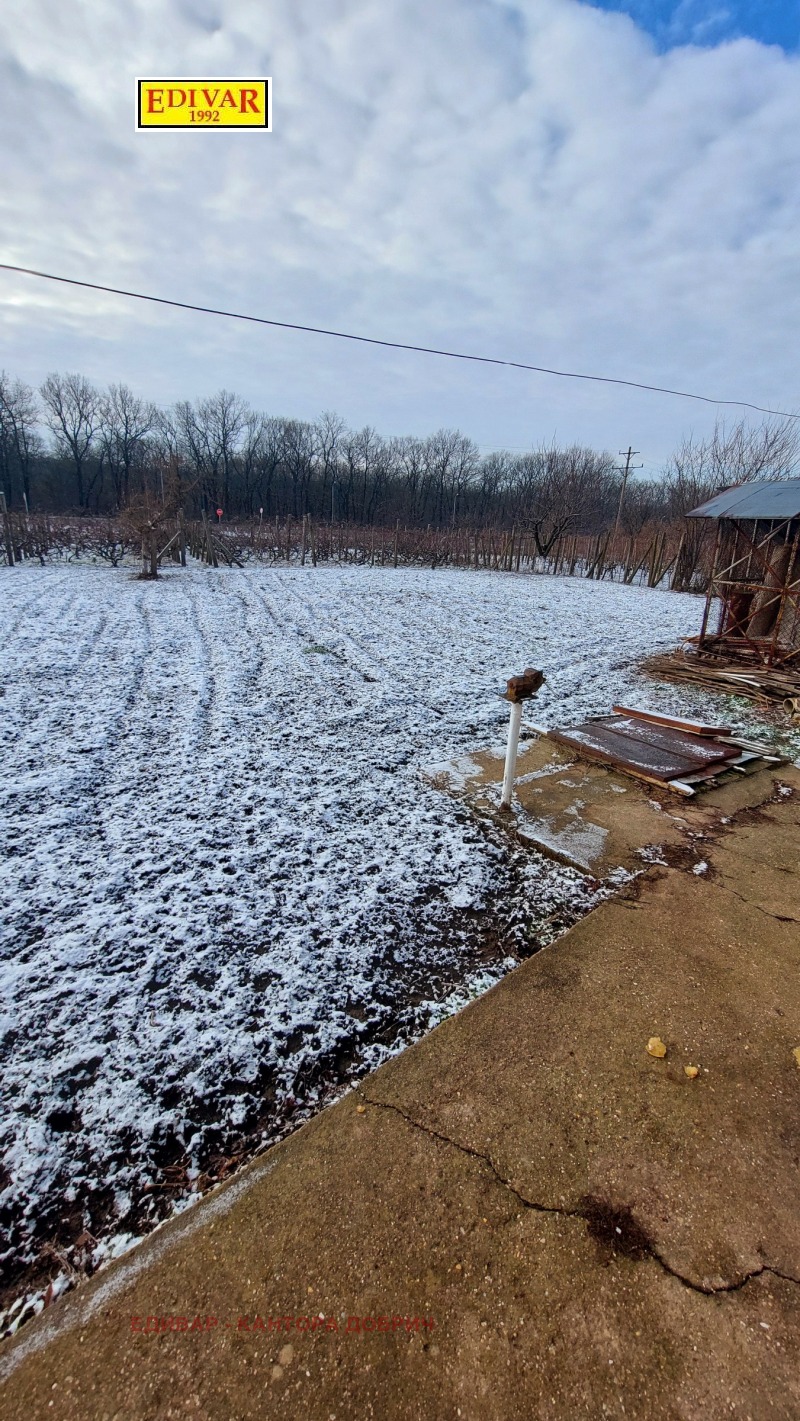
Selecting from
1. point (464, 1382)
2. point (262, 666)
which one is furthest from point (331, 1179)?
point (262, 666)

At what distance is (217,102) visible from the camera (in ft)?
15.4

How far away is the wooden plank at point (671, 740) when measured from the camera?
4.49 meters

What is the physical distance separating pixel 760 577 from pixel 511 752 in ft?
22.6

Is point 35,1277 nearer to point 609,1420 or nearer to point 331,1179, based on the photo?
point 331,1179

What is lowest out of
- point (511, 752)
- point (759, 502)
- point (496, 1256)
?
point (496, 1256)

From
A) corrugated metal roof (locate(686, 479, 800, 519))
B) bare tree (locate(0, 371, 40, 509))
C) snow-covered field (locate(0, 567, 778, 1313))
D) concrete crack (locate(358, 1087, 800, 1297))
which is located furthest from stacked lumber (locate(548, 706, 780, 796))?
bare tree (locate(0, 371, 40, 509))

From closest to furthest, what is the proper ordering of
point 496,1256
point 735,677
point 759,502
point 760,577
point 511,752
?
1. point 496,1256
2. point 511,752
3. point 735,677
4. point 759,502
5. point 760,577

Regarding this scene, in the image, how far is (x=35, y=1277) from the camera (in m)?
1.36

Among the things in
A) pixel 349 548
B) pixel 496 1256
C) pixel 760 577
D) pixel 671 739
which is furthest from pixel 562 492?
pixel 496 1256

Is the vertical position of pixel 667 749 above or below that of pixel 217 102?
below

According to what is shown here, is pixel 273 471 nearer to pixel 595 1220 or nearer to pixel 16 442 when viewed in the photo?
pixel 16 442

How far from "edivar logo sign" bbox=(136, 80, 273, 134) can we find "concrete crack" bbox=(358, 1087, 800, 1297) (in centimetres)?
708

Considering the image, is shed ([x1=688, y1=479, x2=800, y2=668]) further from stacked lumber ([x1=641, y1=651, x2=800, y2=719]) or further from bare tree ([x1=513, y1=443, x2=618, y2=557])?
bare tree ([x1=513, y1=443, x2=618, y2=557])

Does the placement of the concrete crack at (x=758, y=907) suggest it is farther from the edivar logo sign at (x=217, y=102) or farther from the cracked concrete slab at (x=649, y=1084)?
the edivar logo sign at (x=217, y=102)
